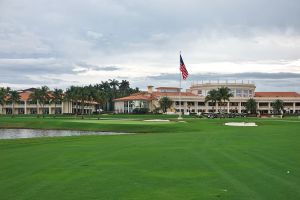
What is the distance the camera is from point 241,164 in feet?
54.7

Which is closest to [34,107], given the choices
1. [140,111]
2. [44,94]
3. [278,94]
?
[44,94]

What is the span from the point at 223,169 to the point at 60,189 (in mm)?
6035

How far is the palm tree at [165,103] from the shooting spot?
497 feet

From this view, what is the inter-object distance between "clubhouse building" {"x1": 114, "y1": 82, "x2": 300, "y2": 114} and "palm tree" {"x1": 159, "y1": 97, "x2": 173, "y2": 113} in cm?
218

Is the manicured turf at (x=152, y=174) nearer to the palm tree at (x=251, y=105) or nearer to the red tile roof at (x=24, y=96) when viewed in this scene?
the palm tree at (x=251, y=105)

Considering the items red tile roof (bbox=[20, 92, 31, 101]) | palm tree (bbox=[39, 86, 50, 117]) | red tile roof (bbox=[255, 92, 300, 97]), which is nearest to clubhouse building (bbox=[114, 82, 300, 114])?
red tile roof (bbox=[255, 92, 300, 97])

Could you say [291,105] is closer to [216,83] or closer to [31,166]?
[216,83]

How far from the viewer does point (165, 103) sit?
497ft

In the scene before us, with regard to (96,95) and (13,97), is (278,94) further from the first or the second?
(13,97)

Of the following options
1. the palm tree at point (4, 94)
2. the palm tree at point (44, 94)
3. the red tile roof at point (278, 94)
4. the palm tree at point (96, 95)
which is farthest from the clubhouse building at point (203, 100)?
the palm tree at point (4, 94)

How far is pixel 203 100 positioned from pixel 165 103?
23094mm

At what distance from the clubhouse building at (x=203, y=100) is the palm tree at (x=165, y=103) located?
2.18 metres

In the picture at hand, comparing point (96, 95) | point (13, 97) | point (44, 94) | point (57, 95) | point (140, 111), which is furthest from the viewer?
point (13, 97)

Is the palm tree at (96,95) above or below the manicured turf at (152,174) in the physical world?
above
